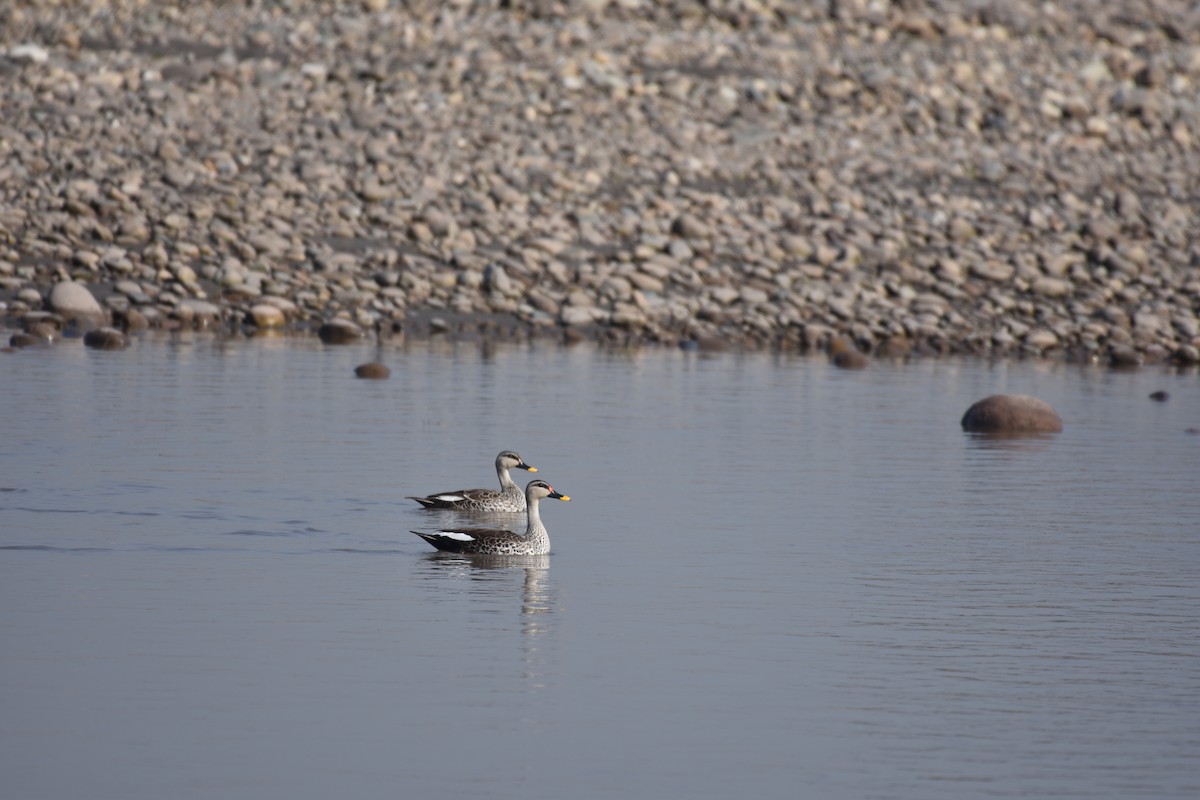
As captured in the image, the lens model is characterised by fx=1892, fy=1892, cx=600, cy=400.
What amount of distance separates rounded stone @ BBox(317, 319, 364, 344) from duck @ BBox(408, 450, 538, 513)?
14.7 metres

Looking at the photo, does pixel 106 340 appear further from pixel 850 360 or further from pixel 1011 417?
pixel 1011 417

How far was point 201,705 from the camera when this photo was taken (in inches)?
372

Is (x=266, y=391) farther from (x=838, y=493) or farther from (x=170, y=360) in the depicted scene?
(x=838, y=493)

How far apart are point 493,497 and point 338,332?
16150mm

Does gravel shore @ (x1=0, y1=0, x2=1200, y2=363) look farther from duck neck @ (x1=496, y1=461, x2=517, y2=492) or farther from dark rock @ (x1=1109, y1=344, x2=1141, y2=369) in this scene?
duck neck @ (x1=496, y1=461, x2=517, y2=492)

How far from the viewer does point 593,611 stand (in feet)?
39.9

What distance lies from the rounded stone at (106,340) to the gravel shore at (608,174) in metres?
1.97

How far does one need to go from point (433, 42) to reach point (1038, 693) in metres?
35.6

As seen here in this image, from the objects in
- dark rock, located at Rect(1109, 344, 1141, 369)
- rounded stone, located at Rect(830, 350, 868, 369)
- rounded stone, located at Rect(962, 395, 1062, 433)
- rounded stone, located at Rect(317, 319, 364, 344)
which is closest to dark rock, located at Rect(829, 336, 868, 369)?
rounded stone, located at Rect(830, 350, 868, 369)

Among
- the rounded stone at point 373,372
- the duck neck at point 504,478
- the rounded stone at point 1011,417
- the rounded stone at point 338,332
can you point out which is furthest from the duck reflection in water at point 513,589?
the rounded stone at point 338,332

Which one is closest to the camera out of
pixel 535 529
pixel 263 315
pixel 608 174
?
pixel 535 529

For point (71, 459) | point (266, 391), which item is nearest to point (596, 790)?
point (71, 459)

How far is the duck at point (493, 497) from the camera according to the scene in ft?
54.4

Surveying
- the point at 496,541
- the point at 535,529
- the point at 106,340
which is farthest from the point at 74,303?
the point at 535,529
